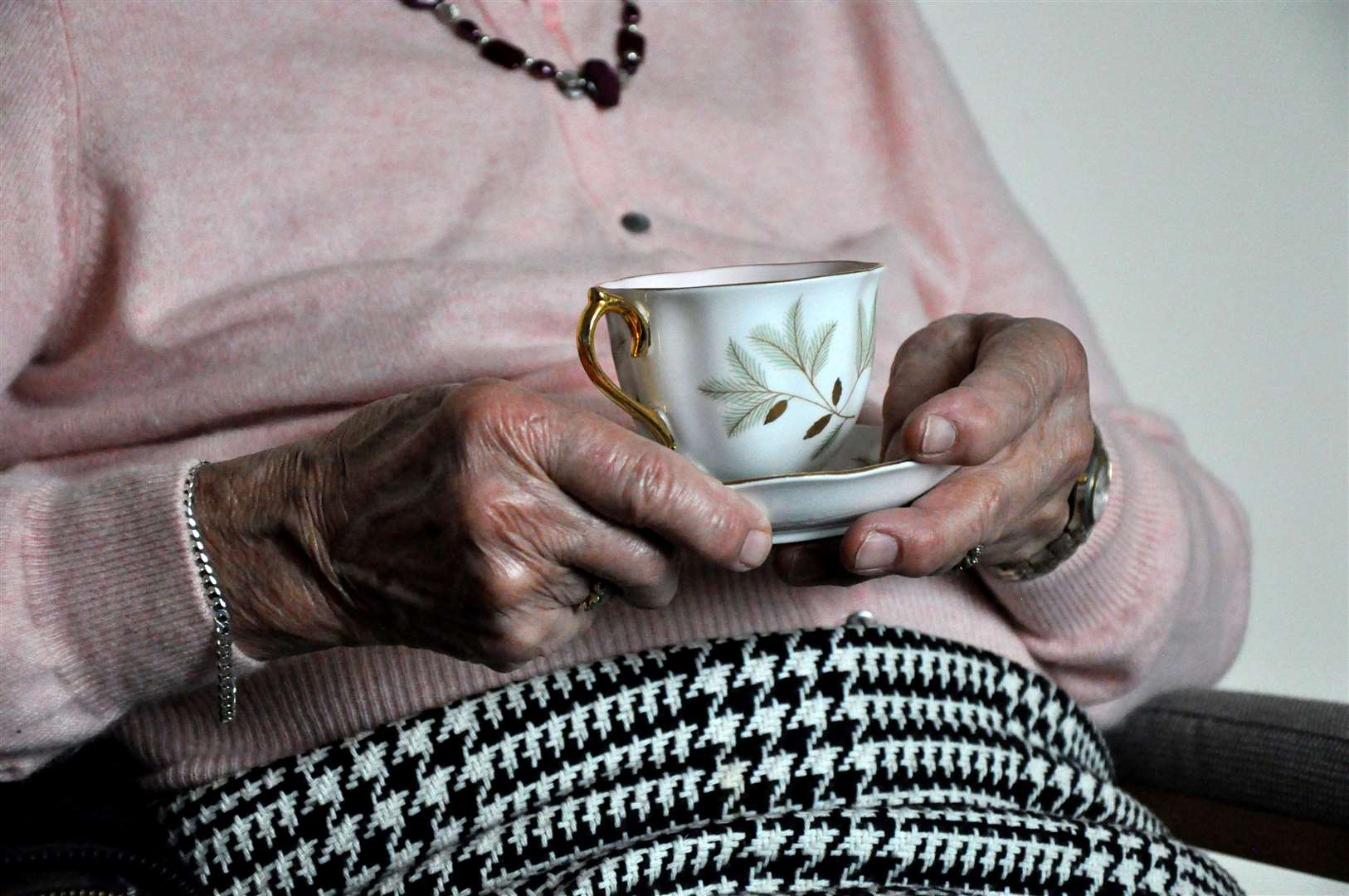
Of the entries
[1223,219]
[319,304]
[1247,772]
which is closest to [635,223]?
[319,304]

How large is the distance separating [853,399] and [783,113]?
473 millimetres

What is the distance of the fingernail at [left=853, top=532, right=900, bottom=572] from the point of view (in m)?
0.53

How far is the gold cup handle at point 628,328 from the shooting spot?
0.57m

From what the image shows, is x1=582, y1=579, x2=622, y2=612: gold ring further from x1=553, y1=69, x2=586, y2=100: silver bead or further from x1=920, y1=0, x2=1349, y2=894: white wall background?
x1=920, y1=0, x2=1349, y2=894: white wall background

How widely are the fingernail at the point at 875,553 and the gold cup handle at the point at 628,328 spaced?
5.1 inches

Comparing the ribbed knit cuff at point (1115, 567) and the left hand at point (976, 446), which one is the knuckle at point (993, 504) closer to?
the left hand at point (976, 446)

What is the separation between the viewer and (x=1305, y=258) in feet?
5.28

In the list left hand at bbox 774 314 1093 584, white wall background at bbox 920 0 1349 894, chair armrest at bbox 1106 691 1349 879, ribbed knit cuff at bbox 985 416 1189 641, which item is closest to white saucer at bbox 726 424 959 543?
left hand at bbox 774 314 1093 584

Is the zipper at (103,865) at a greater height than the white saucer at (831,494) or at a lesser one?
lesser

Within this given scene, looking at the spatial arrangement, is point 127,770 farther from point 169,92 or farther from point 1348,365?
point 1348,365

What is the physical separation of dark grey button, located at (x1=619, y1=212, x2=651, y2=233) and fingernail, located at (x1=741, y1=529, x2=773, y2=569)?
433mm

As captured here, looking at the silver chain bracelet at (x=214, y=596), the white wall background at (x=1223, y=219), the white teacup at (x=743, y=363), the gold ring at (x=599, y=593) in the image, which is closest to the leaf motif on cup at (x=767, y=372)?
the white teacup at (x=743, y=363)

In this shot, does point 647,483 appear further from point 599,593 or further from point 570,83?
point 570,83

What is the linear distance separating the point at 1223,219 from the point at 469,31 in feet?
4.05
